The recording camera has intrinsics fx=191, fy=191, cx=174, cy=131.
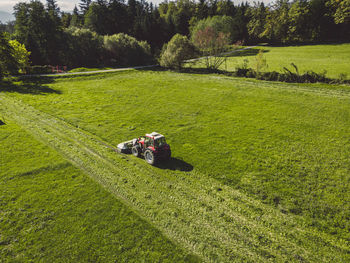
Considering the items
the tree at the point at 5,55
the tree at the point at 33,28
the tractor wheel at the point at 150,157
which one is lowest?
the tractor wheel at the point at 150,157

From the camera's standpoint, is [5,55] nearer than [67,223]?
No

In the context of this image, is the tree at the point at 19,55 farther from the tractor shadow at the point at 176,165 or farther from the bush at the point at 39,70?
the tractor shadow at the point at 176,165

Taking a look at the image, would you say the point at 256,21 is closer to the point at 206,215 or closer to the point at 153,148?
the point at 153,148

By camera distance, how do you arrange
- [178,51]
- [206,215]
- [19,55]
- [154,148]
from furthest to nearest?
[178,51]
[19,55]
[154,148]
[206,215]

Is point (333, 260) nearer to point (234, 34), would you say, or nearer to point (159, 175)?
point (159, 175)

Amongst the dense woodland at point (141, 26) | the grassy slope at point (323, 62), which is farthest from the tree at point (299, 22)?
the grassy slope at point (323, 62)

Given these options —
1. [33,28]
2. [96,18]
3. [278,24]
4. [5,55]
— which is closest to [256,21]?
[278,24]

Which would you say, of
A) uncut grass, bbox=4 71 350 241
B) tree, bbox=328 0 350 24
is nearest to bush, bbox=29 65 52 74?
uncut grass, bbox=4 71 350 241
